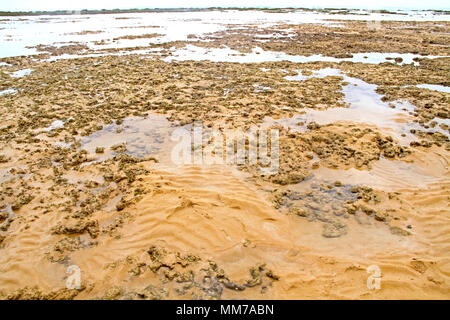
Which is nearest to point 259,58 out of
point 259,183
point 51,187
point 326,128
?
point 326,128

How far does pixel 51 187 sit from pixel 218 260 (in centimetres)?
432

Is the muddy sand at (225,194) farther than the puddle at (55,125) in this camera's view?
No

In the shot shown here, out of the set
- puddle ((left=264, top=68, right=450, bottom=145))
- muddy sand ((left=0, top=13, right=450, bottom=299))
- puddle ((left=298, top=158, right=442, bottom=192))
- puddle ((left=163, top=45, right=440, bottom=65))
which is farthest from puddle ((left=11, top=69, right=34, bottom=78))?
puddle ((left=298, top=158, right=442, bottom=192))

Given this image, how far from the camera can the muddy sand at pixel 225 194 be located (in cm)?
381

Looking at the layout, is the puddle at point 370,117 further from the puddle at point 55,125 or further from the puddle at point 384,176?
the puddle at point 55,125

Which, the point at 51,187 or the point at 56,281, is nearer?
the point at 56,281

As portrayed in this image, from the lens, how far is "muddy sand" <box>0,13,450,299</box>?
381 cm

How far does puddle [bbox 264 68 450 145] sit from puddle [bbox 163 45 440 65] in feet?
25.5

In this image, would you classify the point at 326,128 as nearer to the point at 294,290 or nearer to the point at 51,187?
the point at 294,290

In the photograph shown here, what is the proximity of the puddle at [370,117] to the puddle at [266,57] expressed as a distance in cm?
777

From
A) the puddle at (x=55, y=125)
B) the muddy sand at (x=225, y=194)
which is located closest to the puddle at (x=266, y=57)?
the muddy sand at (x=225, y=194)

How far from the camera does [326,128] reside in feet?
26.9

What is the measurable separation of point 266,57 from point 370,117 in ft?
37.9

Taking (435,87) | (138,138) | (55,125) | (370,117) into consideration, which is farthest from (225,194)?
(435,87)
